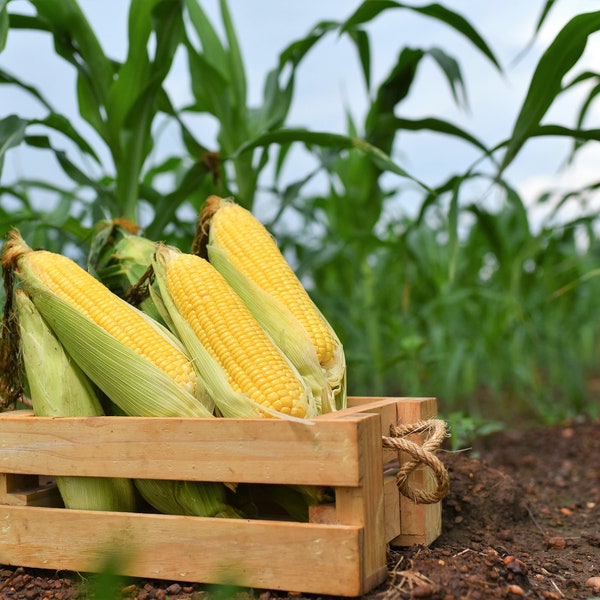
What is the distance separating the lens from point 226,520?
151 cm

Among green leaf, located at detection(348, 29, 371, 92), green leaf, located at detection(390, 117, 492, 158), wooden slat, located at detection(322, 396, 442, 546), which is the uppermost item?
green leaf, located at detection(348, 29, 371, 92)

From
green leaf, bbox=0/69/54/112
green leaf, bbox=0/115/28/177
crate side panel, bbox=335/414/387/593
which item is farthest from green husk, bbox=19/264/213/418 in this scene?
green leaf, bbox=0/69/54/112

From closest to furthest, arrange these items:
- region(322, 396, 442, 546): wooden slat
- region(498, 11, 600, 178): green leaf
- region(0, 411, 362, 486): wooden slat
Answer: region(0, 411, 362, 486): wooden slat, region(322, 396, 442, 546): wooden slat, region(498, 11, 600, 178): green leaf

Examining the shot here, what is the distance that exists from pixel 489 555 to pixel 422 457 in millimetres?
269

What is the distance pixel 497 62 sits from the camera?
7.80 ft

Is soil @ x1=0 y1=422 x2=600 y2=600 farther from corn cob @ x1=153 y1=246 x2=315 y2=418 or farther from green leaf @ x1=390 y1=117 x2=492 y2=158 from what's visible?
green leaf @ x1=390 y1=117 x2=492 y2=158

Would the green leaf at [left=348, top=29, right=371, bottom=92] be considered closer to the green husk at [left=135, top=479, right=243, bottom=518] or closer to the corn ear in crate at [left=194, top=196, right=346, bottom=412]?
the corn ear in crate at [left=194, top=196, right=346, bottom=412]

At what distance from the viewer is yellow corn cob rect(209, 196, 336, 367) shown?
172 centimetres

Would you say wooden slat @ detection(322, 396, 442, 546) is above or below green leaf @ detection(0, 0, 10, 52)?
below

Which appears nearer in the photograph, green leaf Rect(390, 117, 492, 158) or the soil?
Answer: the soil

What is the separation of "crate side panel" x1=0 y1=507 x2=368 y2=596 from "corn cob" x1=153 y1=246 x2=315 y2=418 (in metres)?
0.25

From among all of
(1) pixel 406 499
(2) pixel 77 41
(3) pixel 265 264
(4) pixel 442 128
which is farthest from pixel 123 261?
(4) pixel 442 128

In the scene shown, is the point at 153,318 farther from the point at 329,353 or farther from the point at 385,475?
the point at 385,475

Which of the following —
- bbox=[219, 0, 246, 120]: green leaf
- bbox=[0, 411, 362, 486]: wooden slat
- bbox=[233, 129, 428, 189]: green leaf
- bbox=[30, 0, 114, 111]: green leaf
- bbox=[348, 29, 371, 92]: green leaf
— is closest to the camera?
bbox=[0, 411, 362, 486]: wooden slat
